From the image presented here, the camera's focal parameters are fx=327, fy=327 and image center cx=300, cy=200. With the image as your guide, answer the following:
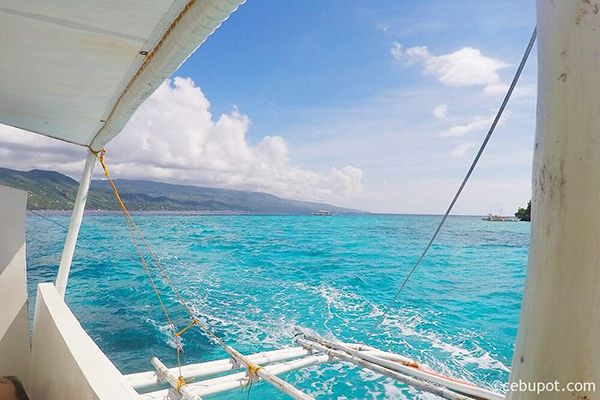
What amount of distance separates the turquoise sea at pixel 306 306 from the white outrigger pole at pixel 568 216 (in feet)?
17.2

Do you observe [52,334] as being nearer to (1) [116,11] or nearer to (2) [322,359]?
(1) [116,11]

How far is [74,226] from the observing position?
3.75 meters

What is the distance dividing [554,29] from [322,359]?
15.6ft

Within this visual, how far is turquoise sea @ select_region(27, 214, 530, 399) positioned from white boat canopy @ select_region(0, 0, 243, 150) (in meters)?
4.44

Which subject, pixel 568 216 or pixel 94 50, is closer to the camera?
pixel 568 216

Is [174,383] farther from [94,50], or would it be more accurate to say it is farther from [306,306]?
[306,306]

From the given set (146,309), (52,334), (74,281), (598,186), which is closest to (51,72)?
(52,334)

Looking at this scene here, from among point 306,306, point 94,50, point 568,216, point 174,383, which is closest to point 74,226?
point 174,383

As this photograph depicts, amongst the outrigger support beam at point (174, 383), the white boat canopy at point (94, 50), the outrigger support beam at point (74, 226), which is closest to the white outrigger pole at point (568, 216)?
the white boat canopy at point (94, 50)

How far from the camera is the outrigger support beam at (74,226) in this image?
3664 millimetres

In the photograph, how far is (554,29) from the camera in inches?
27.3

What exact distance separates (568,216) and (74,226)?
14.5 ft

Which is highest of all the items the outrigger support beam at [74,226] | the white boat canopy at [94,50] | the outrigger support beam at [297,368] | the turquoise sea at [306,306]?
the white boat canopy at [94,50]

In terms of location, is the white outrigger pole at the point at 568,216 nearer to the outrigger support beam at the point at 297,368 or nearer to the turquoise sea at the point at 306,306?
the outrigger support beam at the point at 297,368
